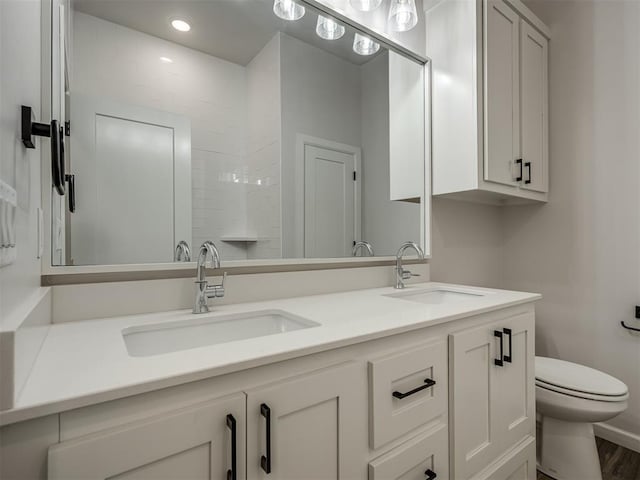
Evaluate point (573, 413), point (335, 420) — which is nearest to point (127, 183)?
point (335, 420)

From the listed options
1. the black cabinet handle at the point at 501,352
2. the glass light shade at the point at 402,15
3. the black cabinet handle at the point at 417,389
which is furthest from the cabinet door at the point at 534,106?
the black cabinet handle at the point at 417,389

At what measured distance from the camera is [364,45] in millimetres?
1655

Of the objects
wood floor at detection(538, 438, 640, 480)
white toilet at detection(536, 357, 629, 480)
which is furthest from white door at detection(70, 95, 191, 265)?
wood floor at detection(538, 438, 640, 480)

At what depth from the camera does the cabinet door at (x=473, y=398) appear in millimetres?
1016

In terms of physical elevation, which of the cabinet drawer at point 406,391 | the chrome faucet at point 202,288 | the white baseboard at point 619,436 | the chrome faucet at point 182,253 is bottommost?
the white baseboard at point 619,436

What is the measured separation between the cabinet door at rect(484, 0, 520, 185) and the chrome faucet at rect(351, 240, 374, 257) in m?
0.67

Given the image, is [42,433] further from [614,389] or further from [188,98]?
[614,389]

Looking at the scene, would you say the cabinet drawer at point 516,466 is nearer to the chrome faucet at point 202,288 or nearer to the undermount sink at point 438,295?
the undermount sink at point 438,295

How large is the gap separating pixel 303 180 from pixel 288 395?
3.19 ft

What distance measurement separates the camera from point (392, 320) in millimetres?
923

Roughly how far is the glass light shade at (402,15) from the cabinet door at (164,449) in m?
1.86

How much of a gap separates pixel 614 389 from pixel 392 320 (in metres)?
1.20

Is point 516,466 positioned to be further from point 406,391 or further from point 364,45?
point 364,45

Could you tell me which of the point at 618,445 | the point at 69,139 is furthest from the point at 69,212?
the point at 618,445
